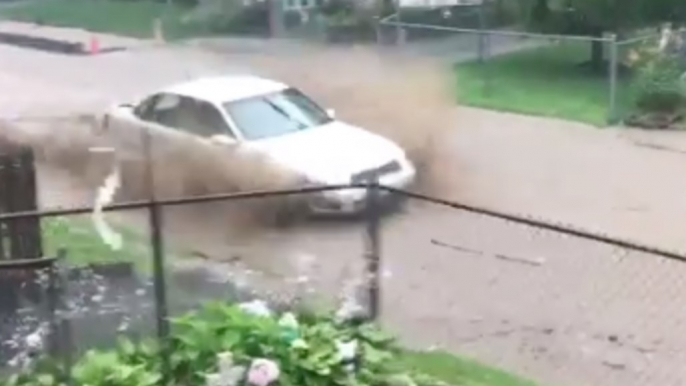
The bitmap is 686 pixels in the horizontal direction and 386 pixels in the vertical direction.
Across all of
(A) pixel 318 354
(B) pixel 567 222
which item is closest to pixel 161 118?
(B) pixel 567 222

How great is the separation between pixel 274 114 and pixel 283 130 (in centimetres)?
27

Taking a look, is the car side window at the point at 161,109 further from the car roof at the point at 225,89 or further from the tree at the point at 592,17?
the tree at the point at 592,17

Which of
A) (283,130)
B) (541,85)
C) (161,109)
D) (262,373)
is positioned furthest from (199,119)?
(541,85)

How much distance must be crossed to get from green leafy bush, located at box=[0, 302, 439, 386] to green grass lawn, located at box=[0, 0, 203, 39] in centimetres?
1904

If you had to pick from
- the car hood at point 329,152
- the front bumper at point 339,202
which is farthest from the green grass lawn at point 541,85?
the front bumper at point 339,202

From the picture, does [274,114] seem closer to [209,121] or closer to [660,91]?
[209,121]

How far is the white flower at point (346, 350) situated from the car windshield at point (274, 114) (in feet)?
21.8

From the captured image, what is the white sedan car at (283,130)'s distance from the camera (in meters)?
12.5

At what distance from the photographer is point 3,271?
6.95 metres

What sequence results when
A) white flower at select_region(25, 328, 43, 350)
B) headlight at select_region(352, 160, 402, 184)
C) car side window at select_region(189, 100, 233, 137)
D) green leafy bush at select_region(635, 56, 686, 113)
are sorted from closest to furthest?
white flower at select_region(25, 328, 43, 350), headlight at select_region(352, 160, 402, 184), car side window at select_region(189, 100, 233, 137), green leafy bush at select_region(635, 56, 686, 113)

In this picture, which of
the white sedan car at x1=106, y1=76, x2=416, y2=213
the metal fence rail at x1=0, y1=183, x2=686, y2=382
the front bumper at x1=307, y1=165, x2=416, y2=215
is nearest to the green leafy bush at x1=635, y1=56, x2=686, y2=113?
the white sedan car at x1=106, y1=76, x2=416, y2=213

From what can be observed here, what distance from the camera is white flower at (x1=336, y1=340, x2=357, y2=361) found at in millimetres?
6375

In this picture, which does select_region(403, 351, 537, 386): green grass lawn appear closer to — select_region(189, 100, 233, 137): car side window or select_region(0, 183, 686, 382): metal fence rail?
select_region(0, 183, 686, 382): metal fence rail

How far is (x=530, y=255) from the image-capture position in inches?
428
